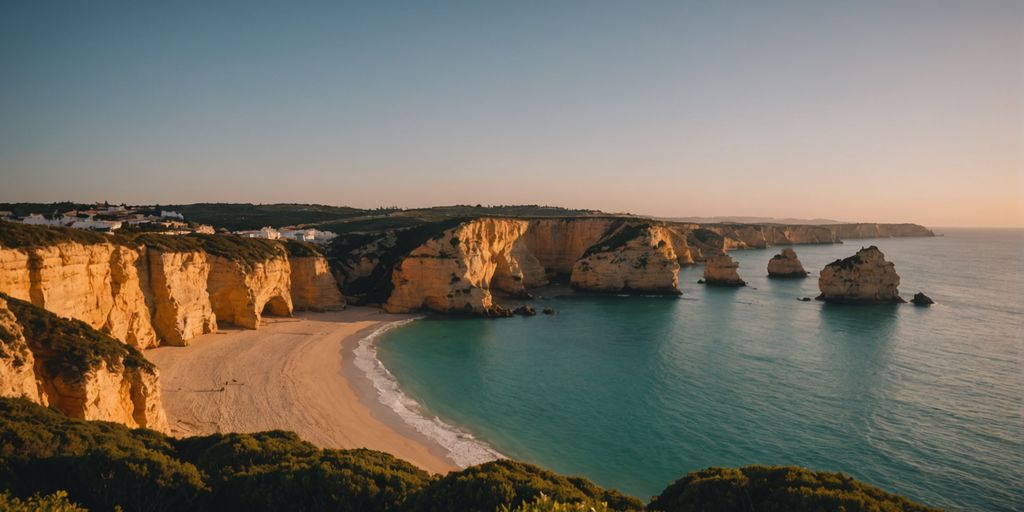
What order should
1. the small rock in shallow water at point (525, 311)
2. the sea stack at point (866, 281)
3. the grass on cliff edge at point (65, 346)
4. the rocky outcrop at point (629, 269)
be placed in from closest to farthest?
the grass on cliff edge at point (65, 346) < the small rock in shallow water at point (525, 311) < the sea stack at point (866, 281) < the rocky outcrop at point (629, 269)

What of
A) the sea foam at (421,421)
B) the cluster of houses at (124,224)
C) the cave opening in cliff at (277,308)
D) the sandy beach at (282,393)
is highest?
the cluster of houses at (124,224)

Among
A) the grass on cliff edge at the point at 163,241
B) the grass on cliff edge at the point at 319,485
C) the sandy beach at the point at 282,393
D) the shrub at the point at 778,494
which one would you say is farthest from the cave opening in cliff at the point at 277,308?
the shrub at the point at 778,494

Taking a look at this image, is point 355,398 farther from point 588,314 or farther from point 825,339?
point 825,339

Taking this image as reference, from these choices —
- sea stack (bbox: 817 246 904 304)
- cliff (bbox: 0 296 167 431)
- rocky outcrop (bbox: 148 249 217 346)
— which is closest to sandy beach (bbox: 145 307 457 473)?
rocky outcrop (bbox: 148 249 217 346)

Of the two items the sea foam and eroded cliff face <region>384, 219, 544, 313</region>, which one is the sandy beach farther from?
eroded cliff face <region>384, 219, 544, 313</region>

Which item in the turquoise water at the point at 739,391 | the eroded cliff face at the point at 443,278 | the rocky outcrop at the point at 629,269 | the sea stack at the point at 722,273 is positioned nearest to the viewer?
the turquoise water at the point at 739,391

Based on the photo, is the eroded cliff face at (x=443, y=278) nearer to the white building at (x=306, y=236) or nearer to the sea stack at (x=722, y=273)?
the white building at (x=306, y=236)

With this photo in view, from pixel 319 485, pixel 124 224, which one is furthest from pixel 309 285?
pixel 319 485
